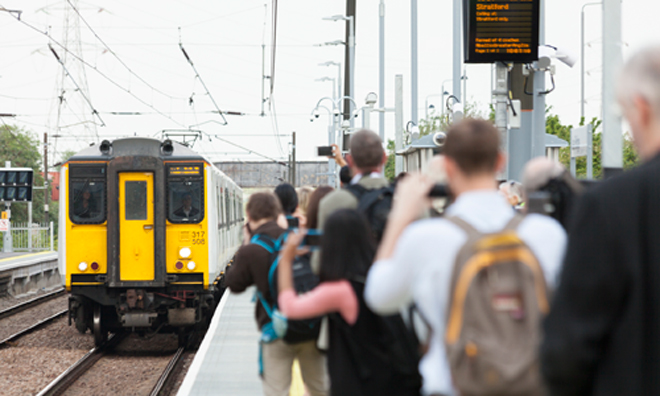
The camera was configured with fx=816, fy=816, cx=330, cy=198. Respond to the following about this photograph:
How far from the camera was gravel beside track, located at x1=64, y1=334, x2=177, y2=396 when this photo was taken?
1192 cm

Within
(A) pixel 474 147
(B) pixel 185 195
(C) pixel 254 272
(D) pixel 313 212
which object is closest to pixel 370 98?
(B) pixel 185 195

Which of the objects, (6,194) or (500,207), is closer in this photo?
(500,207)

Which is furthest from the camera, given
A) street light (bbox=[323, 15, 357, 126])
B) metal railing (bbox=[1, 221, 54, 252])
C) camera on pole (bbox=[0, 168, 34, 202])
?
metal railing (bbox=[1, 221, 54, 252])

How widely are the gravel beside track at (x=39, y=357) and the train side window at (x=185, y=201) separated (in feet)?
10.2

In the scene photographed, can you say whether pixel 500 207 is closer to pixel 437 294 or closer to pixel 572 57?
pixel 437 294

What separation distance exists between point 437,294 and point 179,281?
459 inches

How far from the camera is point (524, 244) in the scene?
2.57 meters

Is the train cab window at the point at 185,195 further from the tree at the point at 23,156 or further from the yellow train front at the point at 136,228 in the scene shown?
the tree at the point at 23,156

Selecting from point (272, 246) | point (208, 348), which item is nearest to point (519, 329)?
point (272, 246)

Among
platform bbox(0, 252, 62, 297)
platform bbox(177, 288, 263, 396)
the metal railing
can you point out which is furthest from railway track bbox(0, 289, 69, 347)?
the metal railing

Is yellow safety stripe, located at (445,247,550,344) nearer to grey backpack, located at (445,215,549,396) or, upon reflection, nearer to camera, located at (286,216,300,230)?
grey backpack, located at (445,215,549,396)

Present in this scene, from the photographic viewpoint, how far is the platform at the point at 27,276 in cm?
2469

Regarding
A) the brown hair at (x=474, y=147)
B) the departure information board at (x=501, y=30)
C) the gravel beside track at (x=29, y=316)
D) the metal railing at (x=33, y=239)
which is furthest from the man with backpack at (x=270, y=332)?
the metal railing at (x=33, y=239)

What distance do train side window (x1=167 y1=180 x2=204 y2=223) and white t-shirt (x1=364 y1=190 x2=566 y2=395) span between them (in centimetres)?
1153
